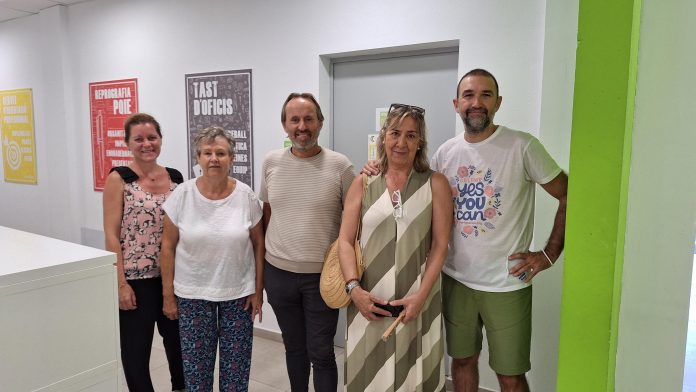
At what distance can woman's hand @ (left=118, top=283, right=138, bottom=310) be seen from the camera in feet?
6.37

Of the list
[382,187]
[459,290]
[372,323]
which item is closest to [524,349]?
[459,290]

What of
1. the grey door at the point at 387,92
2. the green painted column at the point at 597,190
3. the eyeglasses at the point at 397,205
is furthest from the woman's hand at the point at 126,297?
the green painted column at the point at 597,190

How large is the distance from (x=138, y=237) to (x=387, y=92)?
1.66 meters

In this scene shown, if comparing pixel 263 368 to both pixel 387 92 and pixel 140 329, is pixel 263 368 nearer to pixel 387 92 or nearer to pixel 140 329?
pixel 140 329

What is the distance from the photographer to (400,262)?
1.69m

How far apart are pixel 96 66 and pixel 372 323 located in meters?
3.60

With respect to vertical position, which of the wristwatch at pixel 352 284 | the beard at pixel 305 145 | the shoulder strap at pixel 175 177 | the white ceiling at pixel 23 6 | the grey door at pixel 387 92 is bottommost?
the wristwatch at pixel 352 284

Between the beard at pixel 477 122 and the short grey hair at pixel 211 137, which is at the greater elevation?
the beard at pixel 477 122

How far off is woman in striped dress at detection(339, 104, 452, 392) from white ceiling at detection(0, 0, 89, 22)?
12.0 ft

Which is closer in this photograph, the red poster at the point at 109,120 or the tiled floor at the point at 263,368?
the tiled floor at the point at 263,368

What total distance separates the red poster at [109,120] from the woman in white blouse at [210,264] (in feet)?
7.30

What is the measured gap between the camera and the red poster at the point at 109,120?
382cm

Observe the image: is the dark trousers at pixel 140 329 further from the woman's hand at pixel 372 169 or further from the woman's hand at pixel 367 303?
the woman's hand at pixel 372 169

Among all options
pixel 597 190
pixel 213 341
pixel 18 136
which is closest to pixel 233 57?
pixel 213 341
